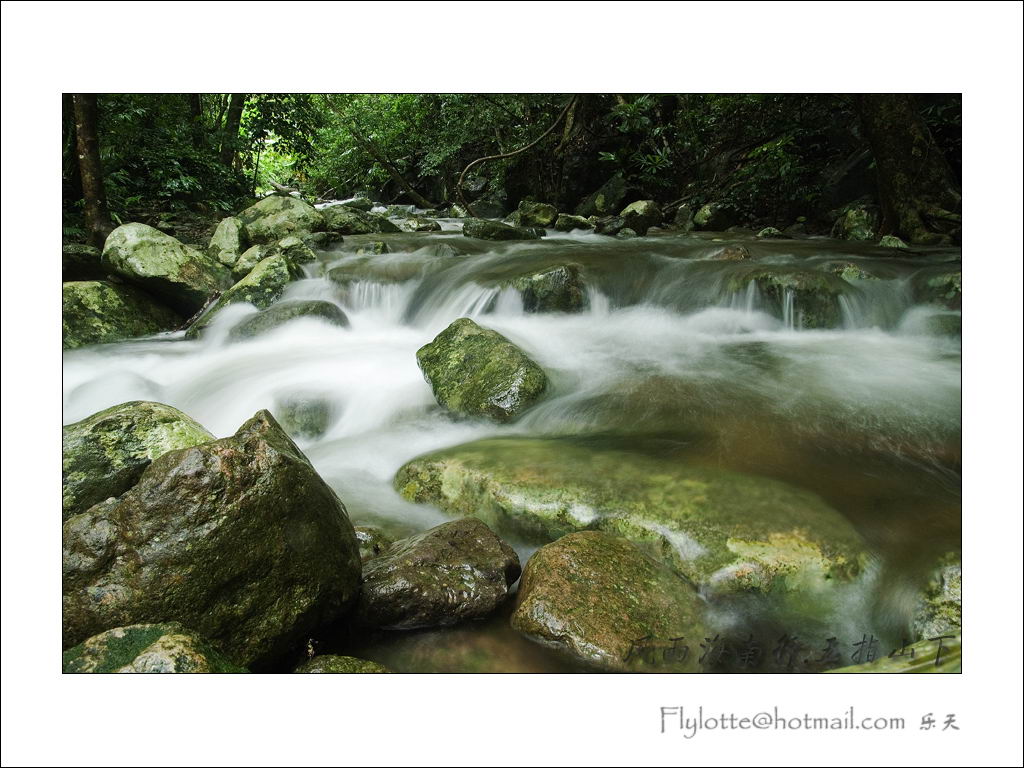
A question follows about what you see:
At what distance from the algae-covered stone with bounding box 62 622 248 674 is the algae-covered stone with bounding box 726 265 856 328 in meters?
3.84

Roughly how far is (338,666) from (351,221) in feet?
20.0

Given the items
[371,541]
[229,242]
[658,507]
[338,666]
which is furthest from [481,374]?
[229,242]

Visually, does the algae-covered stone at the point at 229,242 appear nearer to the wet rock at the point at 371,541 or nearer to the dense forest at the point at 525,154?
the dense forest at the point at 525,154

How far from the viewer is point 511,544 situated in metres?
2.57

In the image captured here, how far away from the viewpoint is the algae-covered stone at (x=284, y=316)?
4785 millimetres

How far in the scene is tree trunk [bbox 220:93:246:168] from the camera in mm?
4728

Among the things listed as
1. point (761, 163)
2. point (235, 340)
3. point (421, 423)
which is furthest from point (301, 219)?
point (761, 163)

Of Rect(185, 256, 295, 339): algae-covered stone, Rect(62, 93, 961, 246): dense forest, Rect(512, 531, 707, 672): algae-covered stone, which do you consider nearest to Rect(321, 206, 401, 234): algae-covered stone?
Rect(62, 93, 961, 246): dense forest

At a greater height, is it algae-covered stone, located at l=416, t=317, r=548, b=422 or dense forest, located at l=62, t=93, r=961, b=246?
dense forest, located at l=62, t=93, r=961, b=246

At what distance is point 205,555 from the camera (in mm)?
1711

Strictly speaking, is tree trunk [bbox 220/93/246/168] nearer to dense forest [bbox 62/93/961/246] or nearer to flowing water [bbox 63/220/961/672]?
dense forest [bbox 62/93/961/246]

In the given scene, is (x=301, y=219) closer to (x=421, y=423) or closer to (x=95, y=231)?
(x=95, y=231)

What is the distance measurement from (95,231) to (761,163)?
652cm

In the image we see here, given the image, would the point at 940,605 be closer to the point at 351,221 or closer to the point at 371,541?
the point at 371,541
